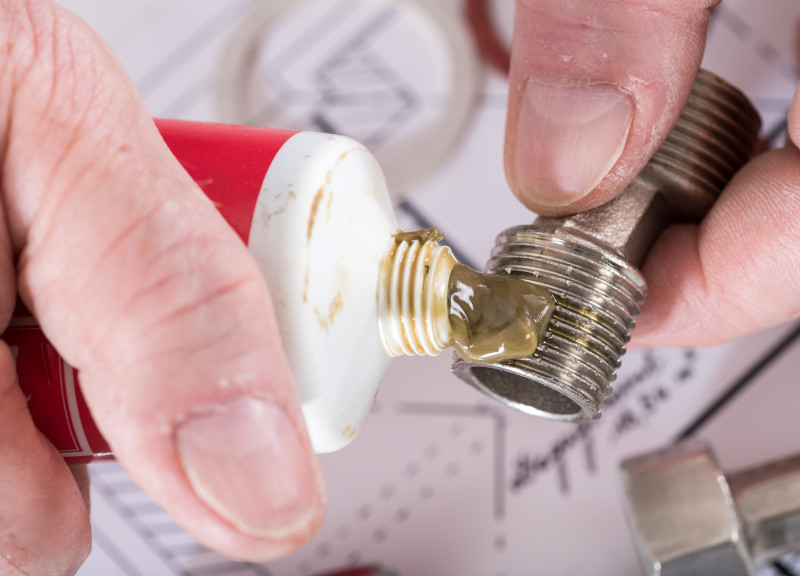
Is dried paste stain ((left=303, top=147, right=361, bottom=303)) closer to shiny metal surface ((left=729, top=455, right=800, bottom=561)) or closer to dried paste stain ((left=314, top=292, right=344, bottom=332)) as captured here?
dried paste stain ((left=314, top=292, right=344, bottom=332))

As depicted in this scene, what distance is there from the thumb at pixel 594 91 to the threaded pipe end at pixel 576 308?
7cm

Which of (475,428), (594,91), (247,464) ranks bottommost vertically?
(475,428)

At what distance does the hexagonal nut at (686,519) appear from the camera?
546mm

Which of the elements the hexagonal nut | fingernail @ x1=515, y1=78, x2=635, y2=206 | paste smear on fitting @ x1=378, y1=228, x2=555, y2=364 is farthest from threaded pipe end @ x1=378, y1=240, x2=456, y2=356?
the hexagonal nut

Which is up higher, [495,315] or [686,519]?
[495,315]

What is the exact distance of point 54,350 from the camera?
361 mm

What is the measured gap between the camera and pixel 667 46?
1.64ft

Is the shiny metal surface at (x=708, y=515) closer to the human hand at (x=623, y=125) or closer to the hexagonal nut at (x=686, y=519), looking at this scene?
the hexagonal nut at (x=686, y=519)

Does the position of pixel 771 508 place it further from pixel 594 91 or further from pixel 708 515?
pixel 594 91

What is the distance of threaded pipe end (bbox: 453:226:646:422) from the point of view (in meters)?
0.40

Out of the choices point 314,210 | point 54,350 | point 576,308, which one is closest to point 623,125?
point 576,308

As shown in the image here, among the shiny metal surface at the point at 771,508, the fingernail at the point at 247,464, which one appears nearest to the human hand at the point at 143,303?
the fingernail at the point at 247,464

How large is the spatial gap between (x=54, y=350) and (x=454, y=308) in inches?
8.4

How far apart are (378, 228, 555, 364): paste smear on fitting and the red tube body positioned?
0.09m
